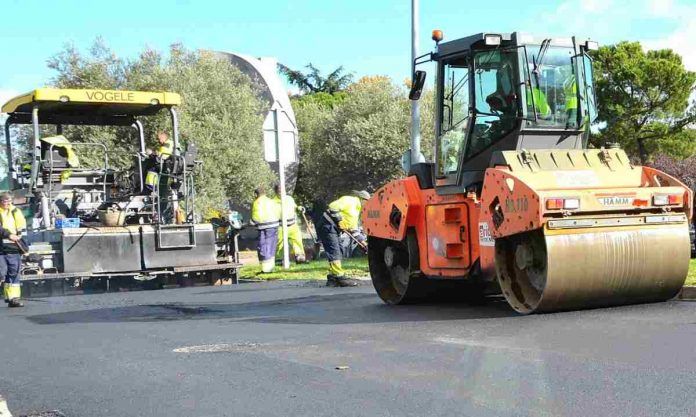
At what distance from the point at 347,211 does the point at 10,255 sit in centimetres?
498

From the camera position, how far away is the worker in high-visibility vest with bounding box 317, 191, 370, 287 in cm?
1330

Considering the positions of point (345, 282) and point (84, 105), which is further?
point (84, 105)

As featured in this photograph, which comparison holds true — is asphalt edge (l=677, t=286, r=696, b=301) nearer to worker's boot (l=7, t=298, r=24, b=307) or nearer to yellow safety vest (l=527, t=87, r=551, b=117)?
yellow safety vest (l=527, t=87, r=551, b=117)

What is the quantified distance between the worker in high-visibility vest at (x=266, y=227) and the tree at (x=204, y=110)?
336 inches

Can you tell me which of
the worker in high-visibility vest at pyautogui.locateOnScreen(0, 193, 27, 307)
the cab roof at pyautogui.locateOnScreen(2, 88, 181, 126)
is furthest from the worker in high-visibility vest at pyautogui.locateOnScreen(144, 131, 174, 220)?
the worker in high-visibility vest at pyautogui.locateOnScreen(0, 193, 27, 307)

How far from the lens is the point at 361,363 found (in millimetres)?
6309

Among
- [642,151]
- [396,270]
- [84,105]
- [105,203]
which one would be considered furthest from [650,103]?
[396,270]

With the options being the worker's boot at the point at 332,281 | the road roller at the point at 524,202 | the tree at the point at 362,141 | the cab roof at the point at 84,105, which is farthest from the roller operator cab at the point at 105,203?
the tree at the point at 362,141

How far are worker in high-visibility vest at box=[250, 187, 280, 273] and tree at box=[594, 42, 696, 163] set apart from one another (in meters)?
16.1

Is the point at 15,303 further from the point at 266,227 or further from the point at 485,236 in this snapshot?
the point at 485,236

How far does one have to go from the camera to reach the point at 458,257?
9.27 meters

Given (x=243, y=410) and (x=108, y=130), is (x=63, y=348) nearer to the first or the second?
(x=243, y=410)

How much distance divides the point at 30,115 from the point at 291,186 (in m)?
23.1

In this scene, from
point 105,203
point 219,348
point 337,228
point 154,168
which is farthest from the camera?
point 105,203
